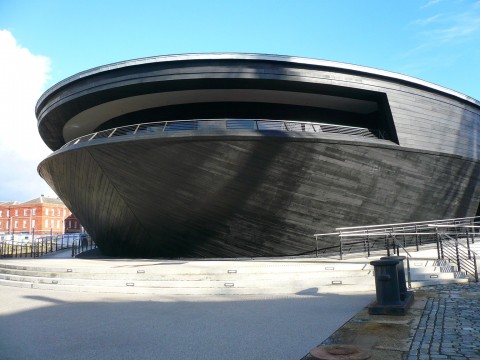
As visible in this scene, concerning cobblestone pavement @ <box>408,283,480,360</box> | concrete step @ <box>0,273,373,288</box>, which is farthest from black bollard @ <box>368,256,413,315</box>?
concrete step @ <box>0,273,373,288</box>

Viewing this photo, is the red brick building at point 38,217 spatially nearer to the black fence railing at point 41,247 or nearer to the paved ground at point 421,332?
the black fence railing at point 41,247

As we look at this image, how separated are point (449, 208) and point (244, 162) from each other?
9.82 metres

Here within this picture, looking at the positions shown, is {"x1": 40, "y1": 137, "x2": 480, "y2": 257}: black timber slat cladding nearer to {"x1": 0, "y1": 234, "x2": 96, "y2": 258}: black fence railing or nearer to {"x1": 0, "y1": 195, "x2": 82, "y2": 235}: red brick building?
{"x1": 0, "y1": 234, "x2": 96, "y2": 258}: black fence railing

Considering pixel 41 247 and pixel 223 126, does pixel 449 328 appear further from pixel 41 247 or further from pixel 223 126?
pixel 41 247

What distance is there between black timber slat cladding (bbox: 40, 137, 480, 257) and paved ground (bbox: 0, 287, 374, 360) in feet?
16.0

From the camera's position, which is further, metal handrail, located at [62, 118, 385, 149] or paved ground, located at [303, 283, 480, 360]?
metal handrail, located at [62, 118, 385, 149]

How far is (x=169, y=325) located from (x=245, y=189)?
7.22 metres

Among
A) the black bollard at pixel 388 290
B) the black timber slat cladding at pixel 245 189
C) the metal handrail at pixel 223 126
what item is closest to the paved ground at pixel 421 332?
the black bollard at pixel 388 290

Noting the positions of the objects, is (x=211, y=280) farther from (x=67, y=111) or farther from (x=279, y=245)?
(x=67, y=111)

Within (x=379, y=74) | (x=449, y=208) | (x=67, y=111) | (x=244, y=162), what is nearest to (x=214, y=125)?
(x=244, y=162)

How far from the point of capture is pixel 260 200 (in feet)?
41.4

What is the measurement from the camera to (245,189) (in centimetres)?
1238

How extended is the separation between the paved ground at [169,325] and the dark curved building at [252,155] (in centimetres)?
502

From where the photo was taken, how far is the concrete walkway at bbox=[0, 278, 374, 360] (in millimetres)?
4254
